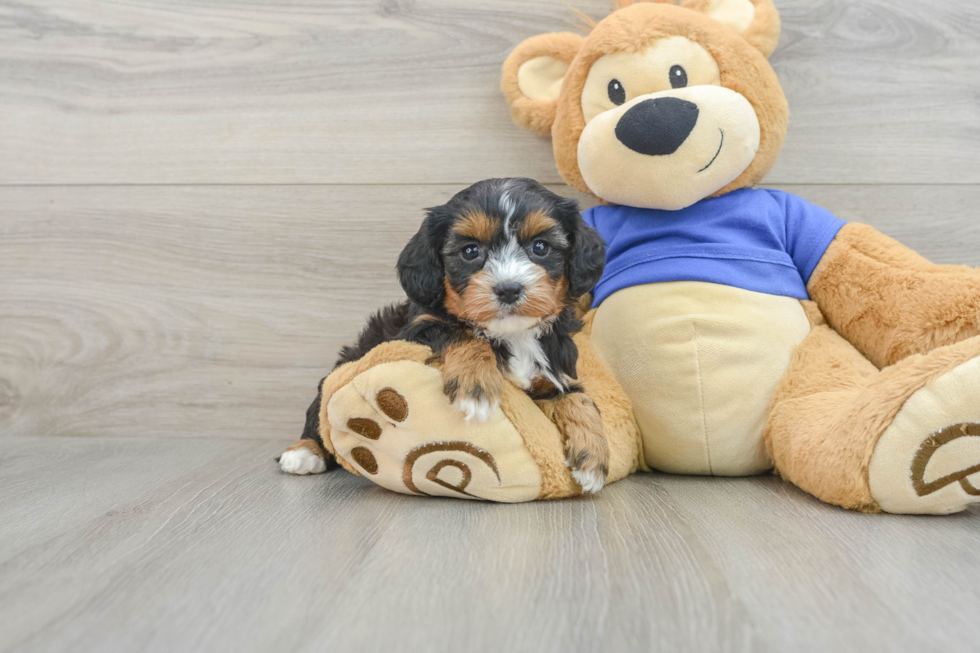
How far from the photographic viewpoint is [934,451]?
4.12 ft

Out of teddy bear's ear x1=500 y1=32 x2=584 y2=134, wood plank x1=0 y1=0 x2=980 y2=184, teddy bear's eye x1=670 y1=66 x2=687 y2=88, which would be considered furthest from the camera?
wood plank x1=0 y1=0 x2=980 y2=184

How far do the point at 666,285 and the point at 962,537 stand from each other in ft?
2.61

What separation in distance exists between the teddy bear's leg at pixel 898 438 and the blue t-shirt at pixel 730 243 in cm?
34

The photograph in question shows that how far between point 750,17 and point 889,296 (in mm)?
821

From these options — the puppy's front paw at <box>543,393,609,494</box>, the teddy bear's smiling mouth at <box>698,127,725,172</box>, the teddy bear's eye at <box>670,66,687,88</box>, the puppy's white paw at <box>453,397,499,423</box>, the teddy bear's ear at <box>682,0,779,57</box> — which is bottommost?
the puppy's front paw at <box>543,393,609,494</box>

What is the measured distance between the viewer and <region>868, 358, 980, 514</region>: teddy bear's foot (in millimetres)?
1227

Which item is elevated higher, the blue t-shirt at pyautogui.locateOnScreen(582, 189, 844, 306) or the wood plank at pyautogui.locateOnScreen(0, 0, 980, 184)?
the wood plank at pyautogui.locateOnScreen(0, 0, 980, 184)

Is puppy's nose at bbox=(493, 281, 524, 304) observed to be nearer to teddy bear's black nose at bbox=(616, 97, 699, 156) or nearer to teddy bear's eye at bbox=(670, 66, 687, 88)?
teddy bear's black nose at bbox=(616, 97, 699, 156)

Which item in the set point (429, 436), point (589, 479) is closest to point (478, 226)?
point (429, 436)

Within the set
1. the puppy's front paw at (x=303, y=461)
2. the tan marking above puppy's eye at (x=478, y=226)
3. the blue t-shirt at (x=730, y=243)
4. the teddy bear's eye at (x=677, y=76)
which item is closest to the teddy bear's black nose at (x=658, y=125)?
the teddy bear's eye at (x=677, y=76)

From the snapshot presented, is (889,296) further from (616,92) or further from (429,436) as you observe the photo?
(429,436)

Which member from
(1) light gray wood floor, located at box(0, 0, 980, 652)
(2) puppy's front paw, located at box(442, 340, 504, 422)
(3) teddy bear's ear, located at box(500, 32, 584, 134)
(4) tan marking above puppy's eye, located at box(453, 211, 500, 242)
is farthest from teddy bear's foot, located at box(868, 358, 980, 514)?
(3) teddy bear's ear, located at box(500, 32, 584, 134)

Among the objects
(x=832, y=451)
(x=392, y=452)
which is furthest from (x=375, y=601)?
(x=832, y=451)

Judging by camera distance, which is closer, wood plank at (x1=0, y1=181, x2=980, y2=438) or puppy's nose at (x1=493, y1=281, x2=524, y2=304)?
puppy's nose at (x1=493, y1=281, x2=524, y2=304)
